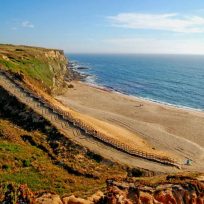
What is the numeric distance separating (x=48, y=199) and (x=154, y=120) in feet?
173

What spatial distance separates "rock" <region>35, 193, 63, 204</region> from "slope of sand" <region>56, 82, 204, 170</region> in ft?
89.8

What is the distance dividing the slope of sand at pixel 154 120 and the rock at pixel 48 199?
89.8 feet

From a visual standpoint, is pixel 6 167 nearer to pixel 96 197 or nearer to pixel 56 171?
pixel 56 171

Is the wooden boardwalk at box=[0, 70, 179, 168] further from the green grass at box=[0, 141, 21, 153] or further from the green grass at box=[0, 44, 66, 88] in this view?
the green grass at box=[0, 44, 66, 88]

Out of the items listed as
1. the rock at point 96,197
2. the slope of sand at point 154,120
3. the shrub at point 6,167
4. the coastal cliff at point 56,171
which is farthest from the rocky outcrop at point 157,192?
the slope of sand at point 154,120

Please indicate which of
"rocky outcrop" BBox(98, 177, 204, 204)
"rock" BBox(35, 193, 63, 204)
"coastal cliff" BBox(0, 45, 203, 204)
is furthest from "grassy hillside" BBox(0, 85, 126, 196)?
"rock" BBox(35, 193, 63, 204)

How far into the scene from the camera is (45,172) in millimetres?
28547

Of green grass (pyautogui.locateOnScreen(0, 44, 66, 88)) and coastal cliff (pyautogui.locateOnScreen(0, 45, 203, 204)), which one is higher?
green grass (pyautogui.locateOnScreen(0, 44, 66, 88))

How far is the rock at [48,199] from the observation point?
19.3 meters

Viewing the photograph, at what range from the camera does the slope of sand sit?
52459mm

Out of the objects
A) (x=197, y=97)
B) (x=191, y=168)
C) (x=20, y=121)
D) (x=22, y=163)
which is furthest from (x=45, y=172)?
(x=197, y=97)

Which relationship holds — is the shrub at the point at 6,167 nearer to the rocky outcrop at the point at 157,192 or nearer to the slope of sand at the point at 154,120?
the rocky outcrop at the point at 157,192

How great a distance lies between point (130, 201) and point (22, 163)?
38.2ft

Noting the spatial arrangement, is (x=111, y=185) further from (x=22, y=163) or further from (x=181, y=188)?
(x=22, y=163)
